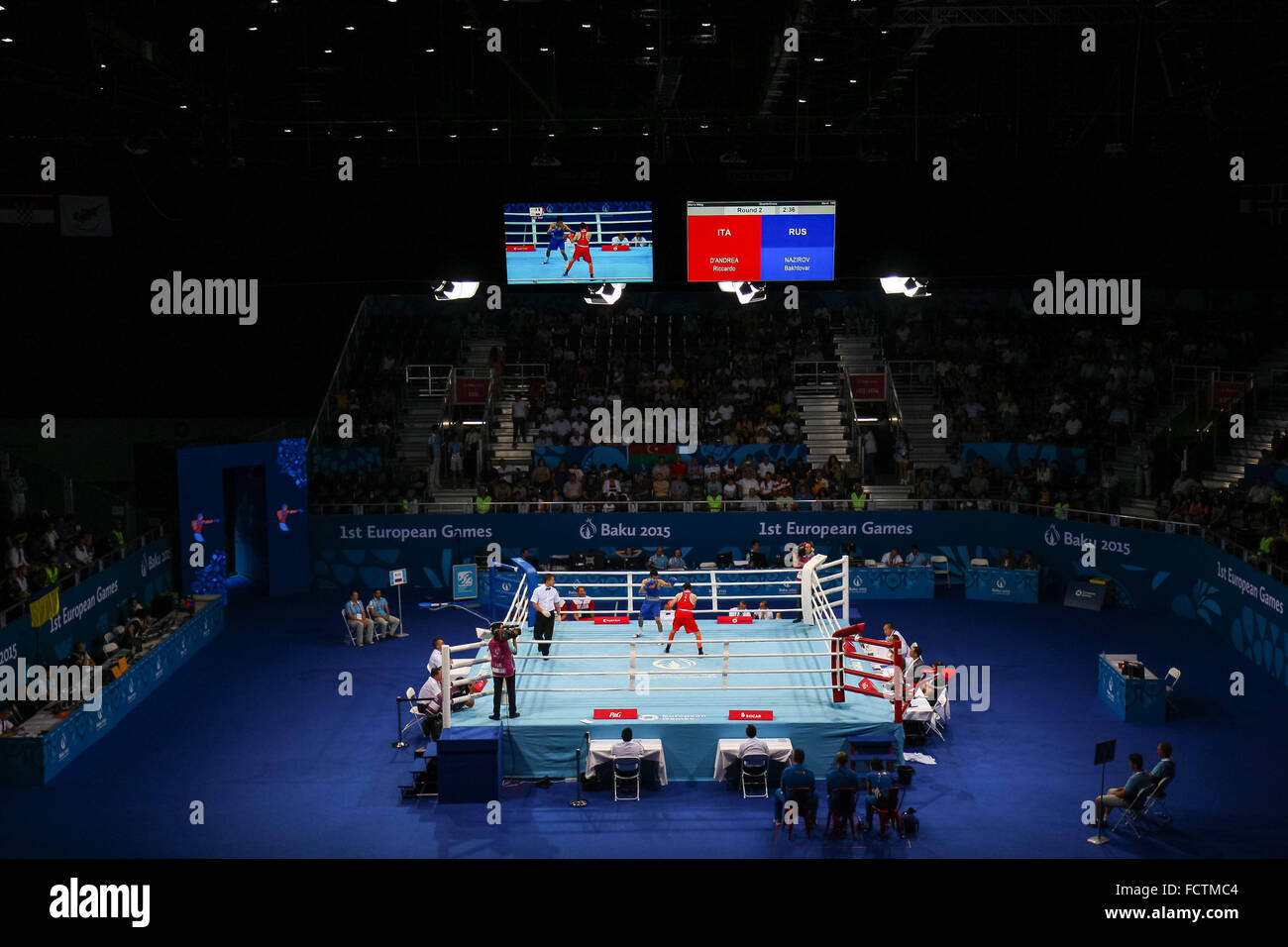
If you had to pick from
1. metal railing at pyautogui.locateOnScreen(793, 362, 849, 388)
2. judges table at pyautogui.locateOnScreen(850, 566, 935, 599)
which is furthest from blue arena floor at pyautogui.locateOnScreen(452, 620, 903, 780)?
metal railing at pyautogui.locateOnScreen(793, 362, 849, 388)

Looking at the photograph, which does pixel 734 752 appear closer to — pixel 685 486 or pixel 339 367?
pixel 685 486

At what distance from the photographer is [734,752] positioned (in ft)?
47.5

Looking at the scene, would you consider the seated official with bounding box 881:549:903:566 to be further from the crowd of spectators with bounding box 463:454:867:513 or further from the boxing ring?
the boxing ring

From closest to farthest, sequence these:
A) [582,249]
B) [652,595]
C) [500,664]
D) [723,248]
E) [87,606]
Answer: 1. [500,664]
2. [652,595]
3. [723,248]
4. [582,249]
5. [87,606]

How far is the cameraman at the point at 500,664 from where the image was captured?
1476cm

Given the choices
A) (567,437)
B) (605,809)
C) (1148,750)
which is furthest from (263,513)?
(1148,750)

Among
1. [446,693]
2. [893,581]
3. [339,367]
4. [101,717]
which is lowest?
[101,717]

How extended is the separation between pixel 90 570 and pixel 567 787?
979 centimetres

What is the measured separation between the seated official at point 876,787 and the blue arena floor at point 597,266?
8635mm

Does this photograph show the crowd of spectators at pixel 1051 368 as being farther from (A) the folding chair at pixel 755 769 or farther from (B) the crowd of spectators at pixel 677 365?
(A) the folding chair at pixel 755 769

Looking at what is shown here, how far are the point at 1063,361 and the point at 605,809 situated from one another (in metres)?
19.1

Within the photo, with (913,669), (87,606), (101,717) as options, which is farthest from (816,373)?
(101,717)
